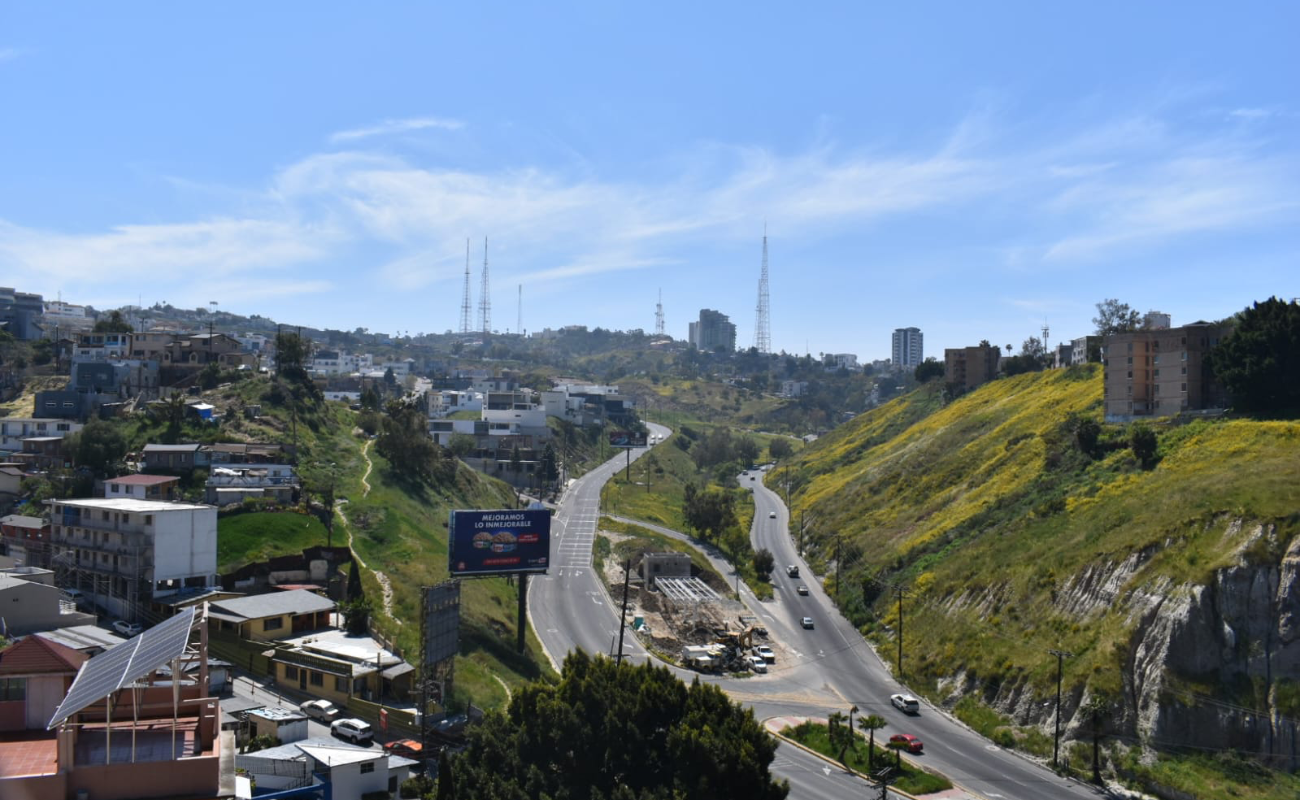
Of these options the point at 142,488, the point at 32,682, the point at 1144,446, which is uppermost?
the point at 1144,446

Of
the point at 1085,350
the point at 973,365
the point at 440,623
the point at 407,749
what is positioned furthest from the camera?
the point at 973,365

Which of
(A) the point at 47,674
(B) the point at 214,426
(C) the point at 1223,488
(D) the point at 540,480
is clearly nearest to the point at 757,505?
(D) the point at 540,480

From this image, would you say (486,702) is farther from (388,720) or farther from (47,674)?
(47,674)

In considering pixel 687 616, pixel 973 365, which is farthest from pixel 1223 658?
pixel 973 365

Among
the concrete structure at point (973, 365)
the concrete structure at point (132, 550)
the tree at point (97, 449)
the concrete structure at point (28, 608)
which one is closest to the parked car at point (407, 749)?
the concrete structure at point (28, 608)

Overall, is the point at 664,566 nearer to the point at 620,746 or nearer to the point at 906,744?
the point at 906,744

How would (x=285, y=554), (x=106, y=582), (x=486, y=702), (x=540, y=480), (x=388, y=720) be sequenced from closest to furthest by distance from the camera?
(x=388, y=720) → (x=486, y=702) → (x=106, y=582) → (x=285, y=554) → (x=540, y=480)

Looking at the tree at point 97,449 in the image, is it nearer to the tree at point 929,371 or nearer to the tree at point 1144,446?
the tree at point 1144,446

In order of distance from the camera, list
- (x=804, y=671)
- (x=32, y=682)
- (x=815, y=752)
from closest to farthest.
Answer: (x=32, y=682)
(x=815, y=752)
(x=804, y=671)
